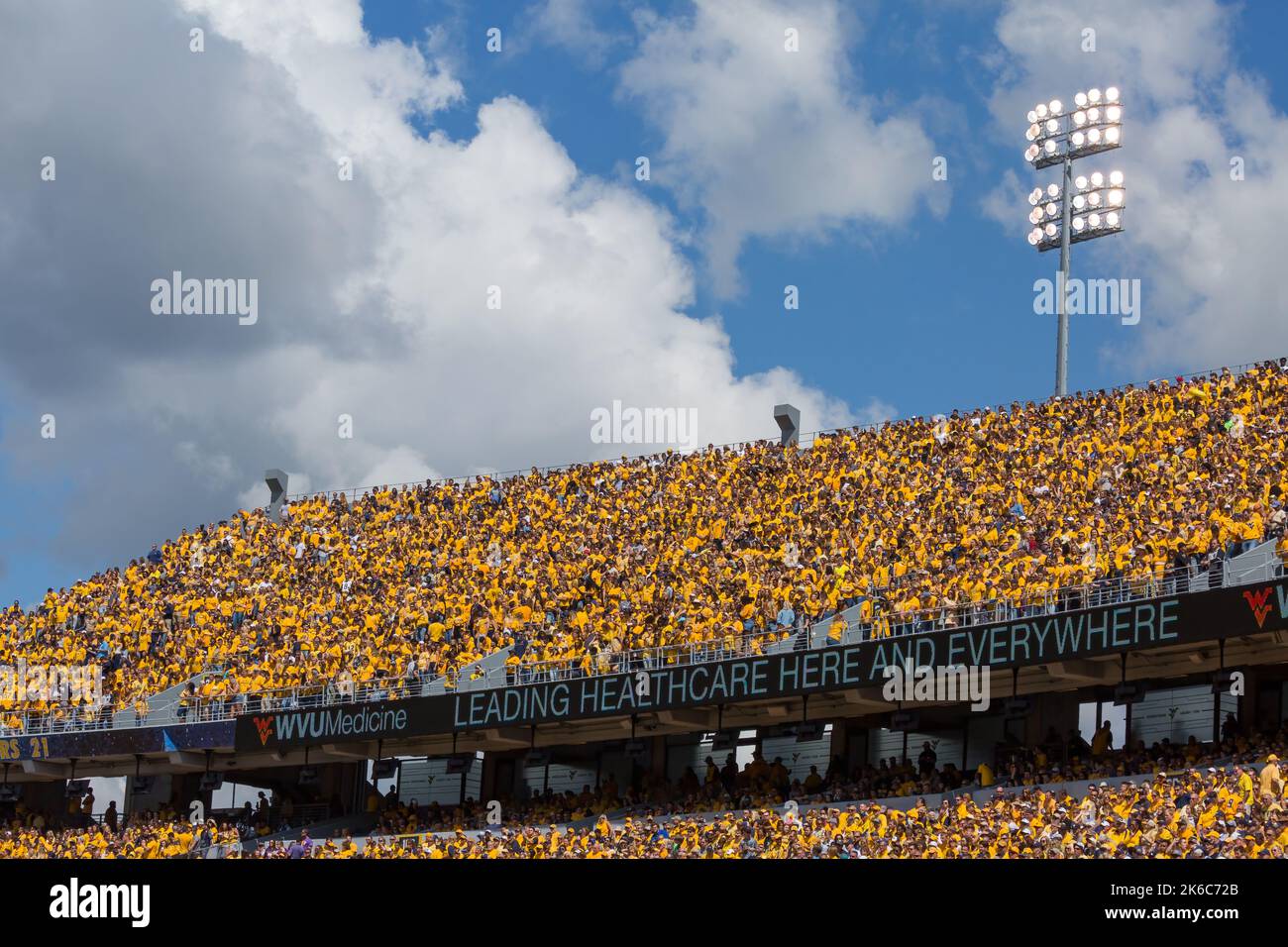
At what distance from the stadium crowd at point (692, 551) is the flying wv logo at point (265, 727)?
31.7 inches

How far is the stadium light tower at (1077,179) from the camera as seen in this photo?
46531 millimetres

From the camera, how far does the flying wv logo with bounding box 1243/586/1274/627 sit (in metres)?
24.8

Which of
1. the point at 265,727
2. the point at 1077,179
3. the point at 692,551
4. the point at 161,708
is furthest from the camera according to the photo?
the point at 1077,179

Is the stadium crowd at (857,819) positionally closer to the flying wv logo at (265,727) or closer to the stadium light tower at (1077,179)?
the flying wv logo at (265,727)

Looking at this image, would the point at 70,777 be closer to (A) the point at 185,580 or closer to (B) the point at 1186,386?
(A) the point at 185,580

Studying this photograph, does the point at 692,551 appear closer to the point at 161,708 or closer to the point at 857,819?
the point at 161,708

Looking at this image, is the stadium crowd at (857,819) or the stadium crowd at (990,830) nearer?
the stadium crowd at (990,830)

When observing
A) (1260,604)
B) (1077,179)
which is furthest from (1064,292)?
(1260,604)

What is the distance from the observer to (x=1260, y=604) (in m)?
24.9

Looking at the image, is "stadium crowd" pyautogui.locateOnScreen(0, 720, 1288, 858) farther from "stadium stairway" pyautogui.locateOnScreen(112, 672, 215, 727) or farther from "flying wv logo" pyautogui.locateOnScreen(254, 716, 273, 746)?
"stadium stairway" pyautogui.locateOnScreen(112, 672, 215, 727)

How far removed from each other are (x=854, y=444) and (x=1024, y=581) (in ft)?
36.3

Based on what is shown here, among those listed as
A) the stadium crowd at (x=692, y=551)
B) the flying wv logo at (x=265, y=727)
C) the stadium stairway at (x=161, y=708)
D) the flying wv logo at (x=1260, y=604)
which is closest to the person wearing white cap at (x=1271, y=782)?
the flying wv logo at (x=1260, y=604)

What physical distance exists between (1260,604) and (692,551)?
536 inches

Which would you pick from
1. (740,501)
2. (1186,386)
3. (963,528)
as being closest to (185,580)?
(740,501)
